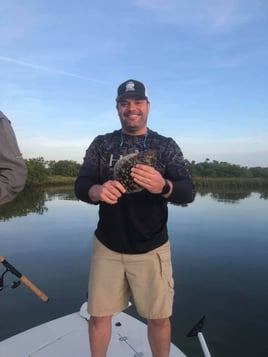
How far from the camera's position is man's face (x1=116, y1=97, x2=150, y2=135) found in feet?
9.62

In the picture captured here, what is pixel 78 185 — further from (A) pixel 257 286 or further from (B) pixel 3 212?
(B) pixel 3 212

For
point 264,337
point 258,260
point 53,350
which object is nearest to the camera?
point 53,350

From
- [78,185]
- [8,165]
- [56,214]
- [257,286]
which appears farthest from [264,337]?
[56,214]

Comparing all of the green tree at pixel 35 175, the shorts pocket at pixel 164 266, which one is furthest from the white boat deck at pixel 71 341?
the green tree at pixel 35 175

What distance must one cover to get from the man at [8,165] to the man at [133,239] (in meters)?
0.89

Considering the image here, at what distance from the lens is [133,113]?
9.60ft

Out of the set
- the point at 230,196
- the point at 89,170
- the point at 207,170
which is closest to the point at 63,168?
the point at 207,170

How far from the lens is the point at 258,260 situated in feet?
44.4

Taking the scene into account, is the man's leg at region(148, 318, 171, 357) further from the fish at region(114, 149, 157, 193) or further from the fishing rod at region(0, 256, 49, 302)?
the fishing rod at region(0, 256, 49, 302)

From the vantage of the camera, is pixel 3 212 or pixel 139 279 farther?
pixel 3 212

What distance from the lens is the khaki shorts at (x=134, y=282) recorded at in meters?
2.87

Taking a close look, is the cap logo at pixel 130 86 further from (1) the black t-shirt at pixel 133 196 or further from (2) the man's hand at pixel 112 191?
(2) the man's hand at pixel 112 191

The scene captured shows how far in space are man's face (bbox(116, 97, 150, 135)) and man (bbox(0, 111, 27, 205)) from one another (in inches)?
48.3

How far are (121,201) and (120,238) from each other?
0.34 meters
